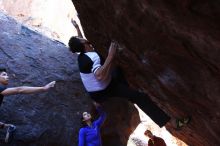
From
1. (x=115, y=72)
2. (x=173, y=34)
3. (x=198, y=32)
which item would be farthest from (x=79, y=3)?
(x=198, y=32)

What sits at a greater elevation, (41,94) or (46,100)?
(41,94)

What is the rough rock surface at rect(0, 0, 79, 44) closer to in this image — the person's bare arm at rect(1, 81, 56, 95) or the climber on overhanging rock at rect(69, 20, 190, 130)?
the climber on overhanging rock at rect(69, 20, 190, 130)

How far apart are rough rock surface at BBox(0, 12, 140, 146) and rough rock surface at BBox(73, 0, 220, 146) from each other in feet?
5.00

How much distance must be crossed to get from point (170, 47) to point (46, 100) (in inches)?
155

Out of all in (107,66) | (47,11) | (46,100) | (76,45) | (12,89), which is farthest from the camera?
(47,11)

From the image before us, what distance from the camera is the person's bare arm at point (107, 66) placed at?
602 cm

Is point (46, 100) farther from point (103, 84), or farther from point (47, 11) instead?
point (47, 11)

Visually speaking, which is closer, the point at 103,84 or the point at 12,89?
the point at 12,89

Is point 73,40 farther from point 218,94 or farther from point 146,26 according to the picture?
point 218,94

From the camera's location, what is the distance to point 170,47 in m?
5.82

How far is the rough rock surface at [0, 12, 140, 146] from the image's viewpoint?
8.19m

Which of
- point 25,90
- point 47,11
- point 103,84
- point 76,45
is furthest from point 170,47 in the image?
point 47,11

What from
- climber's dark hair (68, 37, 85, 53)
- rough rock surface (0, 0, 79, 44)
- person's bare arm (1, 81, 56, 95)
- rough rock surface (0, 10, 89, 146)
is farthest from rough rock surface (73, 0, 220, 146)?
rough rock surface (0, 0, 79, 44)

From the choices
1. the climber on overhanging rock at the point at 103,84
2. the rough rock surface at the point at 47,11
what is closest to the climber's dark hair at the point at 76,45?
the climber on overhanging rock at the point at 103,84
